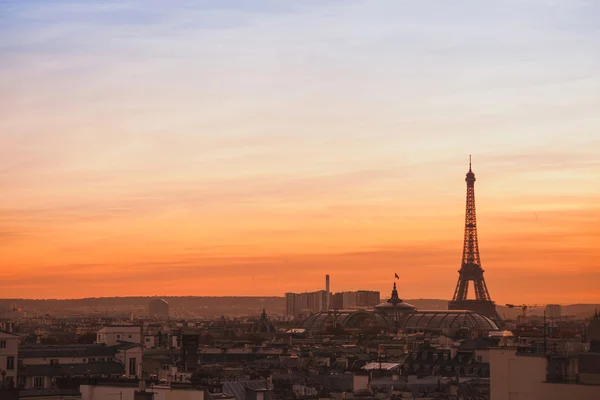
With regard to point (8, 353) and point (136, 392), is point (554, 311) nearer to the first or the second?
point (8, 353)

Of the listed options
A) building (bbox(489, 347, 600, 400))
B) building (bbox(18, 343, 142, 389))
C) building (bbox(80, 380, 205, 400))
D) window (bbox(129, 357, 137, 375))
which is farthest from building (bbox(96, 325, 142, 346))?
building (bbox(489, 347, 600, 400))

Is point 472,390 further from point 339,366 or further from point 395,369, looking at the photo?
point 339,366

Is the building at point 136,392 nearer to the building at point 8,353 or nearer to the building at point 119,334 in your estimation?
the building at point 8,353

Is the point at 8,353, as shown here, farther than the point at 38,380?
No

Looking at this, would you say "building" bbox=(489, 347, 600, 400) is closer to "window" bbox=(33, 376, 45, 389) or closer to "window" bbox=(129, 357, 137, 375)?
"window" bbox=(33, 376, 45, 389)

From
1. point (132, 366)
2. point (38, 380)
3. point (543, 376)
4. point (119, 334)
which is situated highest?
point (119, 334)

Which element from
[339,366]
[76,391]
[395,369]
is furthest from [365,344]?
[76,391]

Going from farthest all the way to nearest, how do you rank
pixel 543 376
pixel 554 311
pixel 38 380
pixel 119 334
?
pixel 554 311
pixel 119 334
pixel 38 380
pixel 543 376

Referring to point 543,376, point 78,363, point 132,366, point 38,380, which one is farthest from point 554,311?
point 543,376
